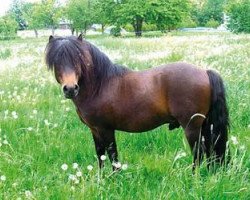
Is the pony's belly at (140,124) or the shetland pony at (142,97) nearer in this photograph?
the shetland pony at (142,97)

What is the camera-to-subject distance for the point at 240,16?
134ft

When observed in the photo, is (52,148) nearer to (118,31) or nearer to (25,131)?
(25,131)

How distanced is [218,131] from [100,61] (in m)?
1.49

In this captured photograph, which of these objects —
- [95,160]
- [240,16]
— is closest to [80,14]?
[240,16]

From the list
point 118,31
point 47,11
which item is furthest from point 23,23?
point 118,31

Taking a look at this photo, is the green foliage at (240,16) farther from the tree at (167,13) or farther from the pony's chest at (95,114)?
the pony's chest at (95,114)

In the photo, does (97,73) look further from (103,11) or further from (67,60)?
(103,11)

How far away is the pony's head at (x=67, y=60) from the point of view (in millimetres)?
4031

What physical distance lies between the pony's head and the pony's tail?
1357 millimetres

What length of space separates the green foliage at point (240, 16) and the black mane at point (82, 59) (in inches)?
1482

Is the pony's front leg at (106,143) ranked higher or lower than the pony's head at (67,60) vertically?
lower

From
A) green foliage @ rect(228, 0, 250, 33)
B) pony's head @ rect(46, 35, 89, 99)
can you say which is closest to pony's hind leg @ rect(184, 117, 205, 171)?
pony's head @ rect(46, 35, 89, 99)

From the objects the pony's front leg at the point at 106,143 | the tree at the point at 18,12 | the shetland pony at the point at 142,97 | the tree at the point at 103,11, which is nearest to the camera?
the shetland pony at the point at 142,97

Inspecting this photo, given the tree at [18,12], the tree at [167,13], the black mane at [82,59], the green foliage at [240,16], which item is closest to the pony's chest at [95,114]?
the black mane at [82,59]
